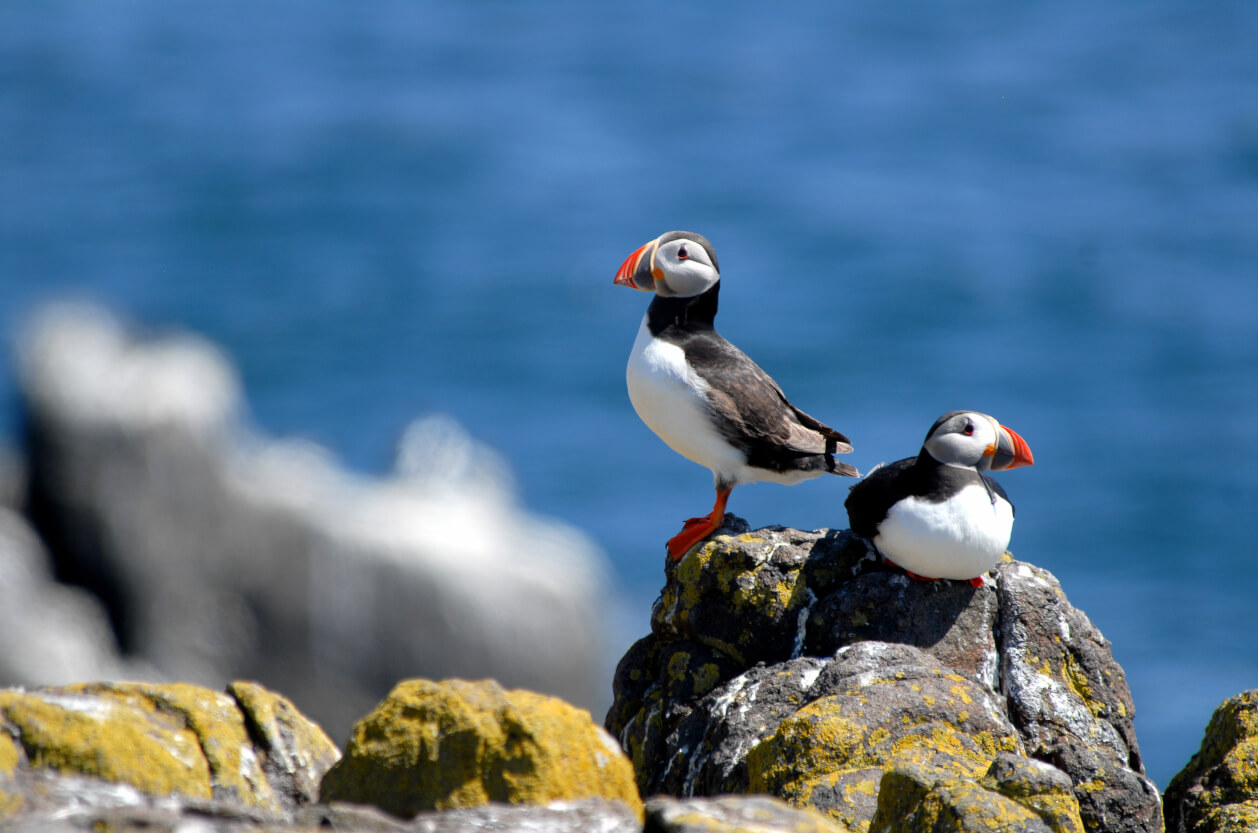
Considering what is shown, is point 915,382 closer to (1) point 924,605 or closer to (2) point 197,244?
(2) point 197,244

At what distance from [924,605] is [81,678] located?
33.9ft

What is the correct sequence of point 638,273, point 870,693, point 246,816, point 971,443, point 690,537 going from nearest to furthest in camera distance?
point 246,816 → point 870,693 → point 971,443 → point 690,537 → point 638,273

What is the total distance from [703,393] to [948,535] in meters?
1.43

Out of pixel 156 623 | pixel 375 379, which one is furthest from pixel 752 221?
pixel 156 623

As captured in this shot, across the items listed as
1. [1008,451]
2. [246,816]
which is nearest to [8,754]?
[246,816]

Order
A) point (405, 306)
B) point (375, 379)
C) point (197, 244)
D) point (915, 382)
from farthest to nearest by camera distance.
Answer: point (197, 244) → point (405, 306) → point (375, 379) → point (915, 382)

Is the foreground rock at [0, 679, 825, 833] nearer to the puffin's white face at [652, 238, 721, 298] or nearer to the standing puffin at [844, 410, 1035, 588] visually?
the standing puffin at [844, 410, 1035, 588]

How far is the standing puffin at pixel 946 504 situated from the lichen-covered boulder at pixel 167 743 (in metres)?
2.82

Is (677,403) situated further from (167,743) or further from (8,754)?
(8,754)

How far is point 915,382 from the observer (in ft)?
125

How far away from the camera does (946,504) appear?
20.9 feet

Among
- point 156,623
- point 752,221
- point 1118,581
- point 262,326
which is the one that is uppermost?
point 752,221

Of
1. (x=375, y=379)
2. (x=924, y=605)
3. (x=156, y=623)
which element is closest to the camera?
(x=924, y=605)

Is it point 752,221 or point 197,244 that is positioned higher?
point 752,221
